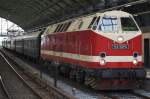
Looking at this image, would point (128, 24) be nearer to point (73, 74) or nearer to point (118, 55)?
point (118, 55)

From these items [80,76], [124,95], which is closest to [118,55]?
[124,95]

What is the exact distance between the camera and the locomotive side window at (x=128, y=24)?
17.8 meters

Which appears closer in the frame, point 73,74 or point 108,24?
point 108,24

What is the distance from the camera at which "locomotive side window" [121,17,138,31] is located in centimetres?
1775

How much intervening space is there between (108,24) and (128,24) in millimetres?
906

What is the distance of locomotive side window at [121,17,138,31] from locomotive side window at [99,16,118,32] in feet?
1.08

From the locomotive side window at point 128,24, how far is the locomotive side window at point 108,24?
0.33 m

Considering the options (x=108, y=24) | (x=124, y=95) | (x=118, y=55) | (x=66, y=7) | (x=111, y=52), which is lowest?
(x=124, y=95)

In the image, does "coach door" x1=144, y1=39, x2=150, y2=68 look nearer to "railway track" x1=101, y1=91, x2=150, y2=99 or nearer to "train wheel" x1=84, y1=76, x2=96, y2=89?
"railway track" x1=101, y1=91, x2=150, y2=99

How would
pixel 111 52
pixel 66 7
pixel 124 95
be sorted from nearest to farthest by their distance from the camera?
1. pixel 124 95
2. pixel 111 52
3. pixel 66 7

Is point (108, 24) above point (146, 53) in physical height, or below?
above

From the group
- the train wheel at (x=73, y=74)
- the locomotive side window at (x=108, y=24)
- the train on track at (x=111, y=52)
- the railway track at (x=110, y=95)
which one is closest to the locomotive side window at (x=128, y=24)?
the train on track at (x=111, y=52)

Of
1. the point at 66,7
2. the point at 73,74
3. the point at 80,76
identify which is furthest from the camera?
the point at 66,7

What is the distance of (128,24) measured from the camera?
1789cm
